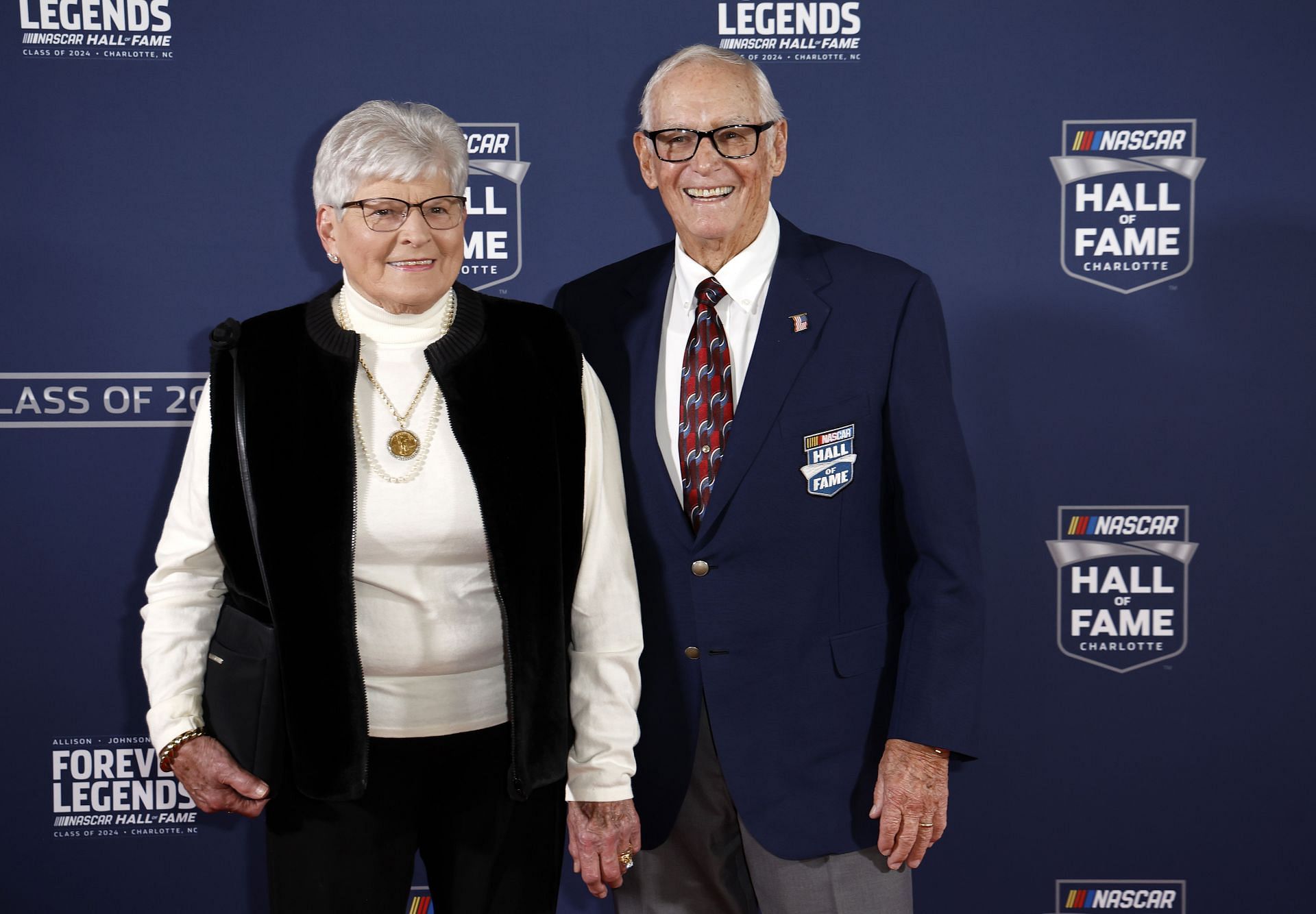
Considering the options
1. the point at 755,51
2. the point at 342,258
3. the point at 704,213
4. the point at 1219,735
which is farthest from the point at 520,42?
the point at 1219,735

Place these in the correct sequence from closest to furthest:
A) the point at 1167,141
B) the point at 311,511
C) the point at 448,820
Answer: the point at 311,511
the point at 448,820
the point at 1167,141

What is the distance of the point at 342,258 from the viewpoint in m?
1.62

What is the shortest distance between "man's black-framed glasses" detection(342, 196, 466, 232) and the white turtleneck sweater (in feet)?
0.39

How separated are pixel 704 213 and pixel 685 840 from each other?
1048mm

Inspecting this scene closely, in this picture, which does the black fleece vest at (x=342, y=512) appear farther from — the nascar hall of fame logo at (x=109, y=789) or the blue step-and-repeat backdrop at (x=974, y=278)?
the nascar hall of fame logo at (x=109, y=789)

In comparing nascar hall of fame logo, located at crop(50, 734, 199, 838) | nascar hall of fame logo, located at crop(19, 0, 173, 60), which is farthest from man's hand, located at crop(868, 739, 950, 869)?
nascar hall of fame logo, located at crop(19, 0, 173, 60)

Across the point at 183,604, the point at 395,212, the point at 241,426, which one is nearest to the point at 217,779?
the point at 183,604

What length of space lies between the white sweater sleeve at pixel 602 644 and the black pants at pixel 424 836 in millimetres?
80

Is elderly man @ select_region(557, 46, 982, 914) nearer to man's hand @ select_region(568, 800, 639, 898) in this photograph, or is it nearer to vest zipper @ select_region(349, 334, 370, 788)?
man's hand @ select_region(568, 800, 639, 898)

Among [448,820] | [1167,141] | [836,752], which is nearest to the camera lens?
[448,820]

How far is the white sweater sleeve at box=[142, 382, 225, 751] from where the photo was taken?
1.58m

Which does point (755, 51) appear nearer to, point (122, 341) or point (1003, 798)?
point (122, 341)

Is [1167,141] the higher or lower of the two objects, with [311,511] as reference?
higher

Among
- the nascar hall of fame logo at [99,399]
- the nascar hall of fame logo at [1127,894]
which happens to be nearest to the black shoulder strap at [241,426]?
the nascar hall of fame logo at [99,399]
